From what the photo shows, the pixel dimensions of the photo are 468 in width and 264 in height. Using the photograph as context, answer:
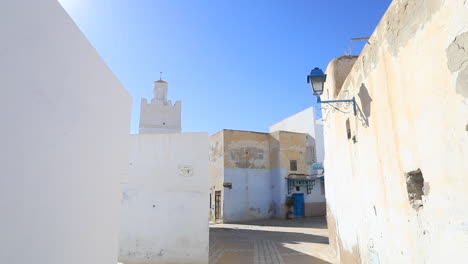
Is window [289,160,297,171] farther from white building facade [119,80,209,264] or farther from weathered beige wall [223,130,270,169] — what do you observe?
white building facade [119,80,209,264]

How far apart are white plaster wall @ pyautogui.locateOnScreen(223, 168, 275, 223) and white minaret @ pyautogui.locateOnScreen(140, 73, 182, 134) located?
5422 mm

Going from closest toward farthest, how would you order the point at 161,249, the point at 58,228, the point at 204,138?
the point at 58,228
the point at 161,249
the point at 204,138

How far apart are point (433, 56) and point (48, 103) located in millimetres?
3390

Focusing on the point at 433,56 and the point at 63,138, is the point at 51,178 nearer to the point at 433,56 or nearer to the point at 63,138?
the point at 63,138

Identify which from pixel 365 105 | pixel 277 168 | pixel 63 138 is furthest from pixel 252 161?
pixel 63 138

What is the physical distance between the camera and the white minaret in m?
23.1

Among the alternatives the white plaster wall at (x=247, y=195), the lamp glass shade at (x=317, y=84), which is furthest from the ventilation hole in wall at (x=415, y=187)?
the white plaster wall at (x=247, y=195)

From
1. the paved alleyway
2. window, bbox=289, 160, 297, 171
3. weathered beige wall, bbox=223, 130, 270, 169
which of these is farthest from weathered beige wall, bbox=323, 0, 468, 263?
window, bbox=289, 160, 297, 171

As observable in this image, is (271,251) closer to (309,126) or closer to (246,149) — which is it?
(246,149)

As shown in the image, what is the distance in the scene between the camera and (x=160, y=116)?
2334cm

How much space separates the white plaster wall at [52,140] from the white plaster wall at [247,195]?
728 inches

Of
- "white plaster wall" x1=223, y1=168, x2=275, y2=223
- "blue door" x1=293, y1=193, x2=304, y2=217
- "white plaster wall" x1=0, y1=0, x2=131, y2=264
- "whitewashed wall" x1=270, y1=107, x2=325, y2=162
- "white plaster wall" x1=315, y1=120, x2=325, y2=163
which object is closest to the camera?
"white plaster wall" x1=0, y1=0, x2=131, y2=264

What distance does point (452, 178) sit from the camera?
2.47 metres

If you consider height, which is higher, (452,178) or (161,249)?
(452,178)
